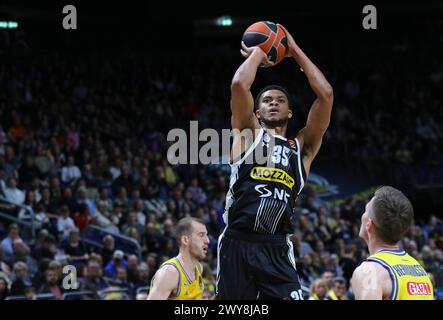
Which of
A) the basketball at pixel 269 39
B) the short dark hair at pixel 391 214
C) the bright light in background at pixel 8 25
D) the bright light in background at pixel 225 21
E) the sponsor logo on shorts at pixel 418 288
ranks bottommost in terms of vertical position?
the sponsor logo on shorts at pixel 418 288

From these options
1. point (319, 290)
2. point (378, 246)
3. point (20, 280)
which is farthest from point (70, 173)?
point (378, 246)

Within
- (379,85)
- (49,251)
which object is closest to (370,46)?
(379,85)

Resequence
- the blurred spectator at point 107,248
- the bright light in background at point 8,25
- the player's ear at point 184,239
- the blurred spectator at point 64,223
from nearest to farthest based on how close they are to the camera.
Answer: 1. the player's ear at point 184,239
2. the blurred spectator at point 107,248
3. the blurred spectator at point 64,223
4. the bright light in background at point 8,25

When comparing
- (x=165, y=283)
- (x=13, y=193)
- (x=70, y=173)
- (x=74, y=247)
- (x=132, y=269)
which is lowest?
(x=132, y=269)

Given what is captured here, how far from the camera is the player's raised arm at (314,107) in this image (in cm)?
577

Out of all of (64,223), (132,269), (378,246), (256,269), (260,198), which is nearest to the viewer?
(378,246)

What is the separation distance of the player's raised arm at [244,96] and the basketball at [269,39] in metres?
0.15

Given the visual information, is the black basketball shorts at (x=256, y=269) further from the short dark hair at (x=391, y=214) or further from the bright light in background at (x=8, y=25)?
the bright light in background at (x=8, y=25)

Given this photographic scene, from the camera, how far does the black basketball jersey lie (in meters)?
5.46

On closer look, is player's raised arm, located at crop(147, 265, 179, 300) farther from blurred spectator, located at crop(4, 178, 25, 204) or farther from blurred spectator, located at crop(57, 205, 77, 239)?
blurred spectator, located at crop(4, 178, 25, 204)

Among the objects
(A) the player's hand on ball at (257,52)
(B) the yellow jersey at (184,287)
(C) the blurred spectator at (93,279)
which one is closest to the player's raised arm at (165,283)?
(B) the yellow jersey at (184,287)

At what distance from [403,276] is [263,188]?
5.36ft

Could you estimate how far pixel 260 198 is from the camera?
5480 millimetres

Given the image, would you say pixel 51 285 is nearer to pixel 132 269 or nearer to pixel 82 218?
pixel 132 269
